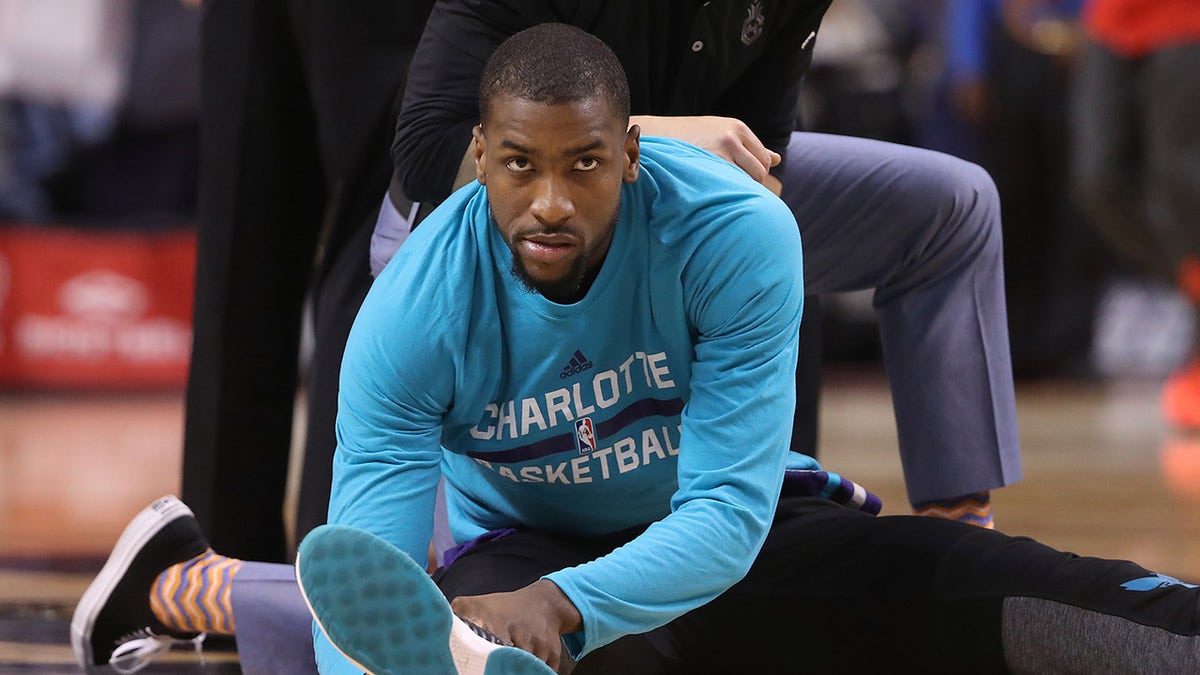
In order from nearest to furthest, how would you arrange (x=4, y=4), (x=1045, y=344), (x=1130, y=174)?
(x=1130, y=174), (x=4, y=4), (x=1045, y=344)

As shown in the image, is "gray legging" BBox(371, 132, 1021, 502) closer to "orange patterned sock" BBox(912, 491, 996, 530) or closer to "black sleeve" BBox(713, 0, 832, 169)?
"orange patterned sock" BBox(912, 491, 996, 530)

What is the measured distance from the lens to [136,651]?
2.13 m

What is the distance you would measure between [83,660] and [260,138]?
2.88 feet

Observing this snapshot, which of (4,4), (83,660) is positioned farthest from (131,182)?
(83,660)

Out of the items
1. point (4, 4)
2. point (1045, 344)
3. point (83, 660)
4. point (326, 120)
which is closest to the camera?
point (83, 660)

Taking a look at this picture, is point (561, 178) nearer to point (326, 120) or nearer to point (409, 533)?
point (409, 533)

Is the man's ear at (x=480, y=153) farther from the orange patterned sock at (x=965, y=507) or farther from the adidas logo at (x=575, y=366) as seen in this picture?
the orange patterned sock at (x=965, y=507)

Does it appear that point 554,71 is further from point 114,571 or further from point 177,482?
point 177,482

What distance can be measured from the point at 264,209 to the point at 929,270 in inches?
41.0

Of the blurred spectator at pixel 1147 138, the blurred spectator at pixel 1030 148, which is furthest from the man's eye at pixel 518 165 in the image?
the blurred spectator at pixel 1030 148

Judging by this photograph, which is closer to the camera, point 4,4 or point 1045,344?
point 4,4

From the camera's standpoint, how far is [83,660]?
2.09 metres

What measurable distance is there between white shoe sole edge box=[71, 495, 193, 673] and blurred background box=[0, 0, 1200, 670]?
1074mm

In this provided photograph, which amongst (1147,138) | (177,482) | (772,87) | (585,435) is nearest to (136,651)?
(585,435)
